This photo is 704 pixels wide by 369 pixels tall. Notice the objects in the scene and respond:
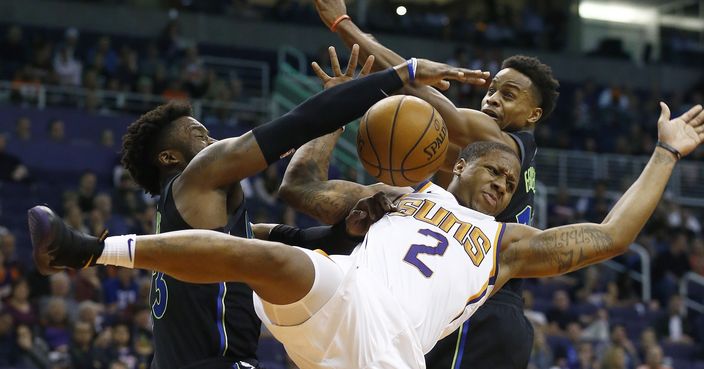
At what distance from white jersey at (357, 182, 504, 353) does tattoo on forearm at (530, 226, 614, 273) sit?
0.67 ft

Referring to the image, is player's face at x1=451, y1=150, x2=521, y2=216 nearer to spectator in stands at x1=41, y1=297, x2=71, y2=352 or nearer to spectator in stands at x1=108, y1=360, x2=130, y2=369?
spectator in stands at x1=108, y1=360, x2=130, y2=369

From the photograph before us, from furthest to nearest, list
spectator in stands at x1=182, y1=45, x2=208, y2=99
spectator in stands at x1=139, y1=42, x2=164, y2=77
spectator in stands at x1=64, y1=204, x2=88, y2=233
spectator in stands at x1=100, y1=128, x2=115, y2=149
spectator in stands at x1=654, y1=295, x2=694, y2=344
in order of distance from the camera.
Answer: spectator in stands at x1=139, y1=42, x2=164, y2=77
spectator in stands at x1=182, y1=45, x2=208, y2=99
spectator in stands at x1=654, y1=295, x2=694, y2=344
spectator in stands at x1=100, y1=128, x2=115, y2=149
spectator in stands at x1=64, y1=204, x2=88, y2=233

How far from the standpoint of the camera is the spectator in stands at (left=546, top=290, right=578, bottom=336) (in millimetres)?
14673

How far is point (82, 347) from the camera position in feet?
35.3

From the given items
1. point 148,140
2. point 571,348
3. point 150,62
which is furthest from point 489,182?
point 150,62

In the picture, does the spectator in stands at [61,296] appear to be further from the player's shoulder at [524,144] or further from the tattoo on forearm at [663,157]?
the tattoo on forearm at [663,157]

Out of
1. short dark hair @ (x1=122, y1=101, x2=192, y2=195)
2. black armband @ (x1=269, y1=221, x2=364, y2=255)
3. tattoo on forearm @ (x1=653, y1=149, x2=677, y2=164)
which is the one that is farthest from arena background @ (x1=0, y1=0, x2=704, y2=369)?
tattoo on forearm @ (x1=653, y1=149, x2=677, y2=164)

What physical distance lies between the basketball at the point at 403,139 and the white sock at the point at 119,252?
4.43ft

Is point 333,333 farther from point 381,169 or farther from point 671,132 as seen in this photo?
point 671,132

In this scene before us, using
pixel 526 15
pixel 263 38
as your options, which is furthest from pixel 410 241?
pixel 526 15

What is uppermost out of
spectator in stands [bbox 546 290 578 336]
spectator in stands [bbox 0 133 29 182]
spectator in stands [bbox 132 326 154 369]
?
spectator in stands [bbox 0 133 29 182]

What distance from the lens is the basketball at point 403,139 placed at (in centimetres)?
502

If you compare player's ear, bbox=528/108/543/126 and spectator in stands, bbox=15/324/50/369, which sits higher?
player's ear, bbox=528/108/543/126

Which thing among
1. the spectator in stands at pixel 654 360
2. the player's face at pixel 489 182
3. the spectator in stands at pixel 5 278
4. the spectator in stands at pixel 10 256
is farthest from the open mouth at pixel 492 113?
the spectator in stands at pixel 654 360
